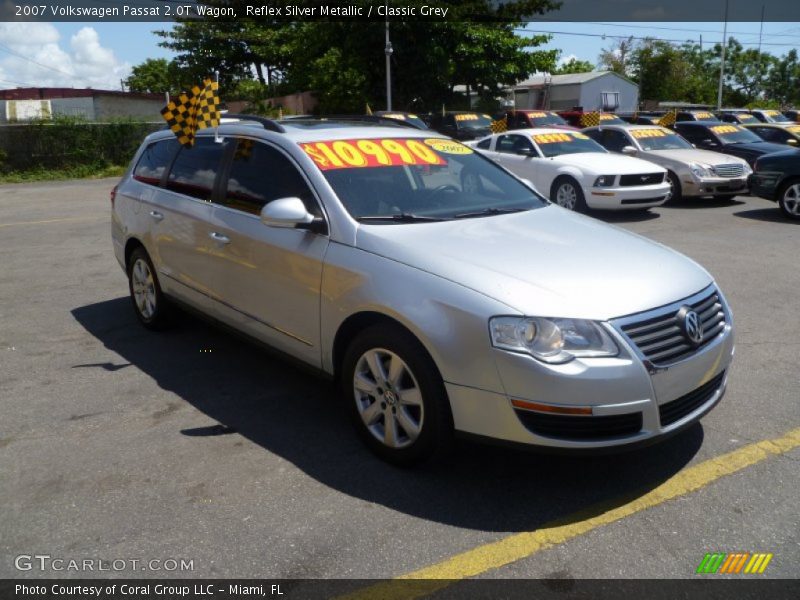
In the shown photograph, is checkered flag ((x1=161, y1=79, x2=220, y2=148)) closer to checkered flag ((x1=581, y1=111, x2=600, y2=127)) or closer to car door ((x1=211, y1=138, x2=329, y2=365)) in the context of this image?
car door ((x1=211, y1=138, x2=329, y2=365))

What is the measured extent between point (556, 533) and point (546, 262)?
4.19ft

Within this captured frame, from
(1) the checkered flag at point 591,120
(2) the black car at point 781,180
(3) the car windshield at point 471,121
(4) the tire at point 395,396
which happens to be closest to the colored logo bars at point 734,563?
(4) the tire at point 395,396

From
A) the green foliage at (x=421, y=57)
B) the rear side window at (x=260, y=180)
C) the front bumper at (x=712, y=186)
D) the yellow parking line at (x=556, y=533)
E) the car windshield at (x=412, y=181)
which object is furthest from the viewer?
the green foliage at (x=421, y=57)

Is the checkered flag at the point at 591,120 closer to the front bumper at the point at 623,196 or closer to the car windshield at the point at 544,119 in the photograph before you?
the car windshield at the point at 544,119

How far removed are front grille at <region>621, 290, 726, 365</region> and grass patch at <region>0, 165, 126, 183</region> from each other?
22.8 meters

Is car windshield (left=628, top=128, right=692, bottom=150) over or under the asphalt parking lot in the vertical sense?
over

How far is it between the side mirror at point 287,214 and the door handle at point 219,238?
777 millimetres

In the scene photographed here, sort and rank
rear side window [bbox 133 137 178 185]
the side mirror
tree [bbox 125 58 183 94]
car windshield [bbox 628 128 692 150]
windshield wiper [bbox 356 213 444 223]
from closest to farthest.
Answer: the side mirror
windshield wiper [bbox 356 213 444 223]
rear side window [bbox 133 137 178 185]
car windshield [bbox 628 128 692 150]
tree [bbox 125 58 183 94]

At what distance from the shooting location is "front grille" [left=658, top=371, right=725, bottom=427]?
10.9 ft

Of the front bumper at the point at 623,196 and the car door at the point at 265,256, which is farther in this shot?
the front bumper at the point at 623,196

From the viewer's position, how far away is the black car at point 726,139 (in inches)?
629

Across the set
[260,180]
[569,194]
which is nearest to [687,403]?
[260,180]

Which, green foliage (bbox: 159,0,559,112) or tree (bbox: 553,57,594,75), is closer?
green foliage (bbox: 159,0,559,112)

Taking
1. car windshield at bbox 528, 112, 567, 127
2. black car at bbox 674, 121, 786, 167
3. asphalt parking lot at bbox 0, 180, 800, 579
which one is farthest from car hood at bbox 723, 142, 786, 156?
asphalt parking lot at bbox 0, 180, 800, 579
